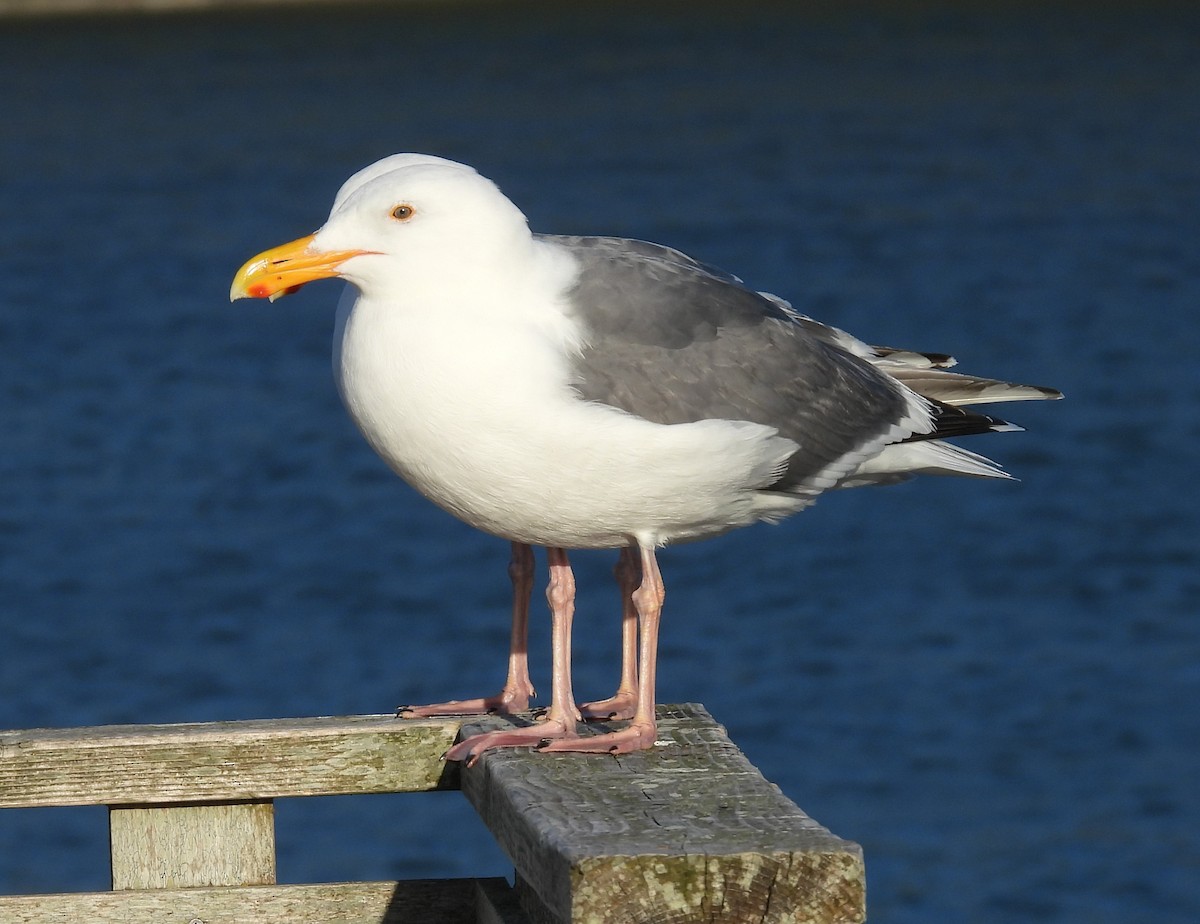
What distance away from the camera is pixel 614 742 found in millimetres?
4039

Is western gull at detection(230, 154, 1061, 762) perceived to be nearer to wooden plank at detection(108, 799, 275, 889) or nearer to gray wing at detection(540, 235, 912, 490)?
gray wing at detection(540, 235, 912, 490)

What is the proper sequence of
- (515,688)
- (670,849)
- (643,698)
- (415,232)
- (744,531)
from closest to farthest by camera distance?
(670,849)
(643,698)
(415,232)
(515,688)
(744,531)

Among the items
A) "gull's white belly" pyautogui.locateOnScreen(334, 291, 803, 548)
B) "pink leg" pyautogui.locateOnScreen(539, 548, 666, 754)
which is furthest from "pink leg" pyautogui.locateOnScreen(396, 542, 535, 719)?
"gull's white belly" pyautogui.locateOnScreen(334, 291, 803, 548)

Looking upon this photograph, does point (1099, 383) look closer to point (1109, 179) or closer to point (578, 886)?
point (1109, 179)

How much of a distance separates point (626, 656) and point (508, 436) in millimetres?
905

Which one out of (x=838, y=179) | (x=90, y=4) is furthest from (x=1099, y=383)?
(x=90, y=4)

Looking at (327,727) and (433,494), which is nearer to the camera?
(327,727)

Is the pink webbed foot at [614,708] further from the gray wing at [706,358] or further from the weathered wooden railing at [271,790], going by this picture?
the gray wing at [706,358]

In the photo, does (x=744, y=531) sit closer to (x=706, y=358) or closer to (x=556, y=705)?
(x=706, y=358)

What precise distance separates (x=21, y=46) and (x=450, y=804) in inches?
1371

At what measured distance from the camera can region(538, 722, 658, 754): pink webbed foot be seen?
4.01 m

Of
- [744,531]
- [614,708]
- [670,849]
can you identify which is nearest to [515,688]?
[614,708]

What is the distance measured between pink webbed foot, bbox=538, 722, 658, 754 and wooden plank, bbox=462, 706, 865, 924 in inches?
14.4

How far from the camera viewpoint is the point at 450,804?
12422 mm
